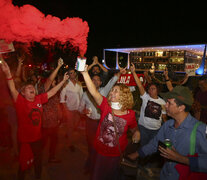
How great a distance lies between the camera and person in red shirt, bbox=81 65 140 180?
8.92ft

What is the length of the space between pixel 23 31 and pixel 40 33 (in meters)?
1.11

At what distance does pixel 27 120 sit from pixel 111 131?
1700 mm

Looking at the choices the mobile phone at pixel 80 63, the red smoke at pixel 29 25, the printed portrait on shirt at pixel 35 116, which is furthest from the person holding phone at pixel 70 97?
the mobile phone at pixel 80 63

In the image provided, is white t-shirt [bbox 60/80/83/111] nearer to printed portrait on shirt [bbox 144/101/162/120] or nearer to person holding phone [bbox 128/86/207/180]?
printed portrait on shirt [bbox 144/101/162/120]

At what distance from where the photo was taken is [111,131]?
2723 millimetres

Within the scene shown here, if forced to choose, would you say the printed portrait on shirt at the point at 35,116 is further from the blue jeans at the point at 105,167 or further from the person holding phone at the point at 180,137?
the person holding phone at the point at 180,137

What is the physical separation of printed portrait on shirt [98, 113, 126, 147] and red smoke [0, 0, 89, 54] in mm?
3637

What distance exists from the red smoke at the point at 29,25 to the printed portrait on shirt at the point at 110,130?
3637mm

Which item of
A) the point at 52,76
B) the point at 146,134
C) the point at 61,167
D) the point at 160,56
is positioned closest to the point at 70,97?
the point at 52,76

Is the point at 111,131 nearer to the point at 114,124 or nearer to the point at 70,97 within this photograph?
the point at 114,124

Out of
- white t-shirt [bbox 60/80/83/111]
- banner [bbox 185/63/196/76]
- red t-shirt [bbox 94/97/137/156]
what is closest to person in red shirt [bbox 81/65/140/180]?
red t-shirt [bbox 94/97/137/156]

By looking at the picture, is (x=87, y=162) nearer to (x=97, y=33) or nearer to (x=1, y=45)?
(x=1, y=45)

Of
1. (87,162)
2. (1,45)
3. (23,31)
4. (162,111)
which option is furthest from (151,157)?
(23,31)

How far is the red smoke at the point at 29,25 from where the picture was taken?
6.97 meters
